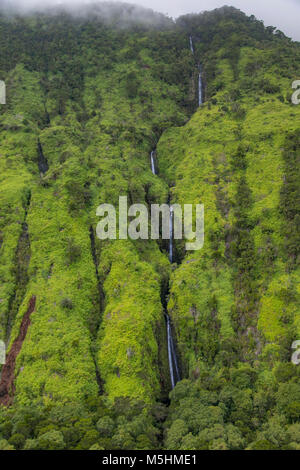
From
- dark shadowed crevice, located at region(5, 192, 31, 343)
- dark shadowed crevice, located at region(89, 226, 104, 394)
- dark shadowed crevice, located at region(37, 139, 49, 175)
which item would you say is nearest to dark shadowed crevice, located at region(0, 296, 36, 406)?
dark shadowed crevice, located at region(5, 192, 31, 343)

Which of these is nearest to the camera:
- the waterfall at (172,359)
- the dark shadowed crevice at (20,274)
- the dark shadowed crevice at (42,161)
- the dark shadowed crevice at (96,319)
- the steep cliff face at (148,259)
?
the steep cliff face at (148,259)

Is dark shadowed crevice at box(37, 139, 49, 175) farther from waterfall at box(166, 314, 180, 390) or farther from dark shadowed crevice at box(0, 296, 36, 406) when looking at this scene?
waterfall at box(166, 314, 180, 390)

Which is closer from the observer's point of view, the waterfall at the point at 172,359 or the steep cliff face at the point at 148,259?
the steep cliff face at the point at 148,259

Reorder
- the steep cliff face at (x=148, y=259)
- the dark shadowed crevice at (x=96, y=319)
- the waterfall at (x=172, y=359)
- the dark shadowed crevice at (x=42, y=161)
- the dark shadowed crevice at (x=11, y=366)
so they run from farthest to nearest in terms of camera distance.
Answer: the dark shadowed crevice at (x=42, y=161), the waterfall at (x=172, y=359), the dark shadowed crevice at (x=96, y=319), the dark shadowed crevice at (x=11, y=366), the steep cliff face at (x=148, y=259)

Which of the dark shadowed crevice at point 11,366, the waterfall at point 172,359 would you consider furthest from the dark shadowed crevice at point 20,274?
the waterfall at point 172,359

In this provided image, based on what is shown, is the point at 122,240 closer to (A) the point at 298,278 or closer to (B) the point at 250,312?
(B) the point at 250,312

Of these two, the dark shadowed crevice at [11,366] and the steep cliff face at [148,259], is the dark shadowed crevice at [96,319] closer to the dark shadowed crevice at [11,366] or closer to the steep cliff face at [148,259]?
the steep cliff face at [148,259]

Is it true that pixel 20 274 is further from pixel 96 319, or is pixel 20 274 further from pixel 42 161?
pixel 42 161

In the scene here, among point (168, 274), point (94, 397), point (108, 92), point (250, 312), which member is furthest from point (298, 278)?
point (108, 92)
